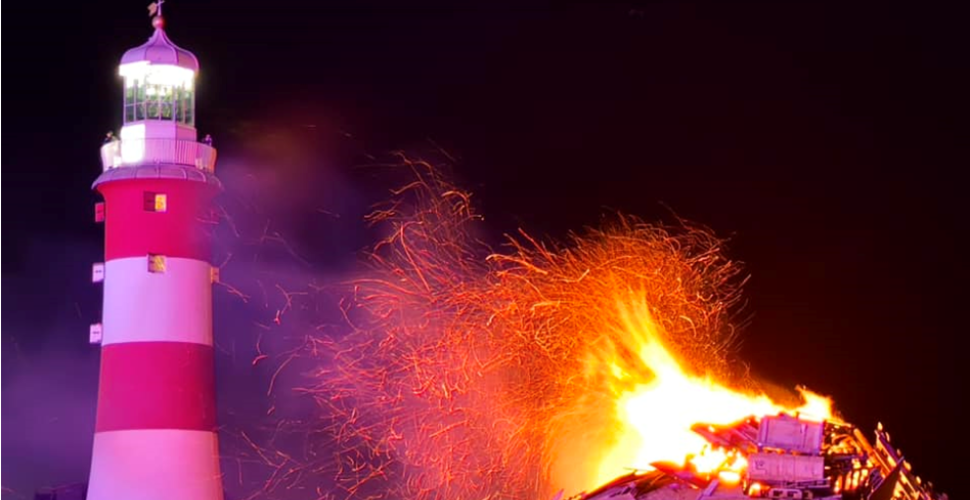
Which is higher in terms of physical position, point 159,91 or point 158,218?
point 159,91

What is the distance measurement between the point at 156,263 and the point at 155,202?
1505 millimetres

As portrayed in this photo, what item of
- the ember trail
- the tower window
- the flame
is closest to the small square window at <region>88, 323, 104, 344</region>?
the tower window

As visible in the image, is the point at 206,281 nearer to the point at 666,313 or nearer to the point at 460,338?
the point at 460,338

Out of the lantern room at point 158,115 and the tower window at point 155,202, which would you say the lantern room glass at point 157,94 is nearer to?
the lantern room at point 158,115

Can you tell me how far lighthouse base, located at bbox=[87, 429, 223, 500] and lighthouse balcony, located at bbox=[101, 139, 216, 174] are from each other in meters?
6.14

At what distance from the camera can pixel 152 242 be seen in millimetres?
46312

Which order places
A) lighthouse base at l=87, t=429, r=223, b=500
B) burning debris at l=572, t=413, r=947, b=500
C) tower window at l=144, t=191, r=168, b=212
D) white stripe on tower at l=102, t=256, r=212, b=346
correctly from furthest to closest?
1. tower window at l=144, t=191, r=168, b=212
2. white stripe on tower at l=102, t=256, r=212, b=346
3. lighthouse base at l=87, t=429, r=223, b=500
4. burning debris at l=572, t=413, r=947, b=500

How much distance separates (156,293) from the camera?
45.7 metres

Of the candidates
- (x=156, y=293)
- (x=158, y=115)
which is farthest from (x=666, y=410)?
(x=158, y=115)

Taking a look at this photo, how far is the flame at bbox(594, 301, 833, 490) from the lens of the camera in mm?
29864

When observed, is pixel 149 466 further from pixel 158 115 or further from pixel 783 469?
pixel 783 469

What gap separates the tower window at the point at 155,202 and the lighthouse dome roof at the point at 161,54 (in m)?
2.95

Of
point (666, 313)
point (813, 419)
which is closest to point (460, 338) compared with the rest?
point (666, 313)

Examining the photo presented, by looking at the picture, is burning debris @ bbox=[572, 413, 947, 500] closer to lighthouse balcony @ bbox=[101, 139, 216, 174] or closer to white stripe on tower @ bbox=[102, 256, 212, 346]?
white stripe on tower @ bbox=[102, 256, 212, 346]
